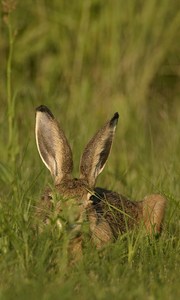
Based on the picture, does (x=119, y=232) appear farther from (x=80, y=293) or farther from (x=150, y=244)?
(x=80, y=293)

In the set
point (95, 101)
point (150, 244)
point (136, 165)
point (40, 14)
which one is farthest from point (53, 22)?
point (150, 244)

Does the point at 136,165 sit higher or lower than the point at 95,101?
lower

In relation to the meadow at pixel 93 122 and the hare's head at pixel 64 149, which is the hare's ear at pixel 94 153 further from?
the meadow at pixel 93 122

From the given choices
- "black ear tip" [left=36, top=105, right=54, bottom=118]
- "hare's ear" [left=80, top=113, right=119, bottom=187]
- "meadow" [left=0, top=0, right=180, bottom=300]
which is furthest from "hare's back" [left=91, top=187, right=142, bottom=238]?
"black ear tip" [left=36, top=105, right=54, bottom=118]

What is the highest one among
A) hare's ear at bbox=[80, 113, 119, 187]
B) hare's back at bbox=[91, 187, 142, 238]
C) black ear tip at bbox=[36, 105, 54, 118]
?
black ear tip at bbox=[36, 105, 54, 118]

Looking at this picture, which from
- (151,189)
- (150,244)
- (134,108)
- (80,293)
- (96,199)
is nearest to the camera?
(80,293)

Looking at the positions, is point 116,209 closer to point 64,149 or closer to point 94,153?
point 94,153

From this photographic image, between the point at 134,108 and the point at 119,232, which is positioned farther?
the point at 134,108

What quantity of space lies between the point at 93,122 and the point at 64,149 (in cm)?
248

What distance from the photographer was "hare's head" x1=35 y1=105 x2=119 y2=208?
6.41 meters

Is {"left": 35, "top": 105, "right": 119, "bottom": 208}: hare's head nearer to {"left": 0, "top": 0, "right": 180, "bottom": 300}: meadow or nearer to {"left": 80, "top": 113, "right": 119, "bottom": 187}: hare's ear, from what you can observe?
{"left": 80, "top": 113, "right": 119, "bottom": 187}: hare's ear

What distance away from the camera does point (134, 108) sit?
9.74 meters

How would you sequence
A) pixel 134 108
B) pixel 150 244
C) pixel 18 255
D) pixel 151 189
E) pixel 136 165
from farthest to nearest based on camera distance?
pixel 134 108, pixel 136 165, pixel 151 189, pixel 150 244, pixel 18 255

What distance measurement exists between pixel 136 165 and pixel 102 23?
267cm
